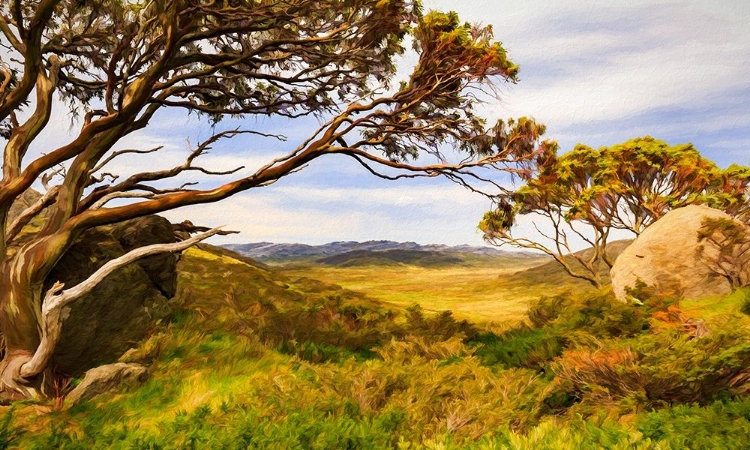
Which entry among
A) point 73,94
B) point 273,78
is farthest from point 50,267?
point 73,94

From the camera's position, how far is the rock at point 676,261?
47.5 feet

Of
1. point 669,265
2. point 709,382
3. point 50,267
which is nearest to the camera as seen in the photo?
point 709,382

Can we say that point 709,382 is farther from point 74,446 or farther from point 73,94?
point 73,94

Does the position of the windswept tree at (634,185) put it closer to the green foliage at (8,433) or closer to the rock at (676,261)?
the rock at (676,261)

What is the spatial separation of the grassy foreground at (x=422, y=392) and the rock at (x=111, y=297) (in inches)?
19.0

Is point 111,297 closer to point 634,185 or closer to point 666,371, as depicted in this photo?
point 666,371

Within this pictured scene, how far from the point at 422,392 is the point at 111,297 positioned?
6037 millimetres

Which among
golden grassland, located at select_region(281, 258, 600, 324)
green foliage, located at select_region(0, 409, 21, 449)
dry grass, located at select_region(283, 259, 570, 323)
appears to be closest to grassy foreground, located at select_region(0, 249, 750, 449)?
green foliage, located at select_region(0, 409, 21, 449)

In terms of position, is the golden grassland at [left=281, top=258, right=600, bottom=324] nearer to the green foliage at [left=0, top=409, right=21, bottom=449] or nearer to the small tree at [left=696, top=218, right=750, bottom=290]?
the small tree at [left=696, top=218, right=750, bottom=290]

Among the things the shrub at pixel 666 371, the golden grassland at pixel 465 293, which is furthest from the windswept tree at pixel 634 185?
the shrub at pixel 666 371

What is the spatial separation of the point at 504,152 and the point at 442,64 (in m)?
2.23

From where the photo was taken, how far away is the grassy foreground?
4.98 m

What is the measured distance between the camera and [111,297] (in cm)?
897

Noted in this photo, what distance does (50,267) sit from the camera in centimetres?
795
